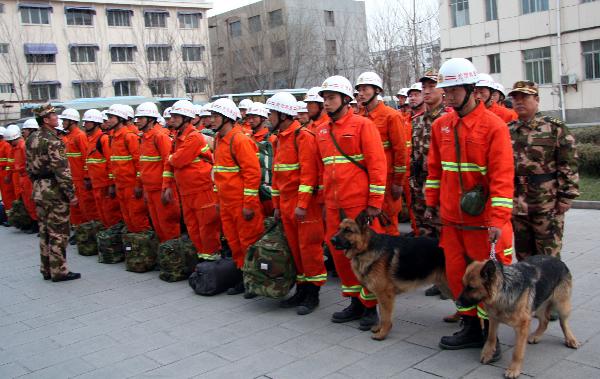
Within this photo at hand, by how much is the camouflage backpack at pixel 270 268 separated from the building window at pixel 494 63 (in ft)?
93.3

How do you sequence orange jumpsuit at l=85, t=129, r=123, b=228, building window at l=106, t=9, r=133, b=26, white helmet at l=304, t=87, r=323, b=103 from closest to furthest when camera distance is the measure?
white helmet at l=304, t=87, r=323, b=103, orange jumpsuit at l=85, t=129, r=123, b=228, building window at l=106, t=9, r=133, b=26

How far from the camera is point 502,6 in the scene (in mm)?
30484

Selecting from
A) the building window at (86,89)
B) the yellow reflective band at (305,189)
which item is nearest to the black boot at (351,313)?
the yellow reflective band at (305,189)

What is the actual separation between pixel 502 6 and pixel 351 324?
28930 mm

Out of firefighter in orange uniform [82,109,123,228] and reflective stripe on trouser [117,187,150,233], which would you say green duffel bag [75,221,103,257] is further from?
reflective stripe on trouser [117,187,150,233]

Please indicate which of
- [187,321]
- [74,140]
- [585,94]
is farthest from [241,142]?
[585,94]

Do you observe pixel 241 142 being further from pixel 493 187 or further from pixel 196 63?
pixel 196 63

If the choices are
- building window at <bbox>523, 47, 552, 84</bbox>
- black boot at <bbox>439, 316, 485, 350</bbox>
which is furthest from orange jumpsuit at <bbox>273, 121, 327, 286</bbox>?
building window at <bbox>523, 47, 552, 84</bbox>

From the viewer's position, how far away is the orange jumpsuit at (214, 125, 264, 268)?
22.4 feet

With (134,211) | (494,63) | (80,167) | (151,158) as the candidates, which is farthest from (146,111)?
(494,63)

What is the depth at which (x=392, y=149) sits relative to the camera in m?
6.80

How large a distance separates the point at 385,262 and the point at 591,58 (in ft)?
89.1

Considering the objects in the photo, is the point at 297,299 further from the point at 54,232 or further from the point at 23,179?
the point at 23,179

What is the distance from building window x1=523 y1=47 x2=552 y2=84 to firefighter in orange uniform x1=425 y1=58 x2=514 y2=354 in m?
27.6
